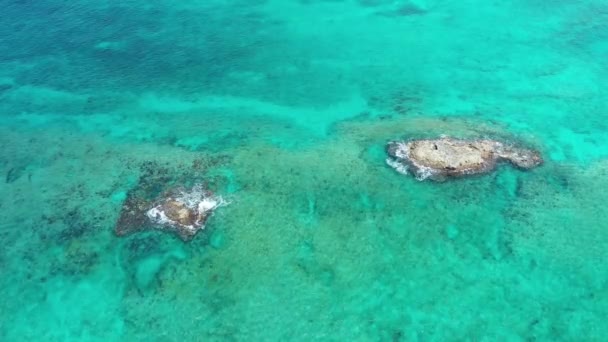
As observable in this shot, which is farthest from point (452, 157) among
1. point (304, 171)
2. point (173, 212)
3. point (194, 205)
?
point (173, 212)

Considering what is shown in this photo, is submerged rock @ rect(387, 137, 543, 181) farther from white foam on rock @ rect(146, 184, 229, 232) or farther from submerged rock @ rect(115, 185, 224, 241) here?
submerged rock @ rect(115, 185, 224, 241)

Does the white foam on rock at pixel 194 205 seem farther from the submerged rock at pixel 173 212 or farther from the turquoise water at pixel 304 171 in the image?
the turquoise water at pixel 304 171

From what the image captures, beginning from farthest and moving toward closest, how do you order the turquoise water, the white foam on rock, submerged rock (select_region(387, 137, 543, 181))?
submerged rock (select_region(387, 137, 543, 181))
the white foam on rock
the turquoise water

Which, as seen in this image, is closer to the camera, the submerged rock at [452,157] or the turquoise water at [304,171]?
the turquoise water at [304,171]

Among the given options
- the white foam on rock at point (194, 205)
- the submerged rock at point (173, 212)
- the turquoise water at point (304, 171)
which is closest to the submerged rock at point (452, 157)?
the turquoise water at point (304, 171)

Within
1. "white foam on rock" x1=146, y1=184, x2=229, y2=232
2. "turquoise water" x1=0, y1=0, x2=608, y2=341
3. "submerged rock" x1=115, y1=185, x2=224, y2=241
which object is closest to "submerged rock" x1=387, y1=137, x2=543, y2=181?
"turquoise water" x1=0, y1=0, x2=608, y2=341

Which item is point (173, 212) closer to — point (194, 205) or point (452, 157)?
point (194, 205)
